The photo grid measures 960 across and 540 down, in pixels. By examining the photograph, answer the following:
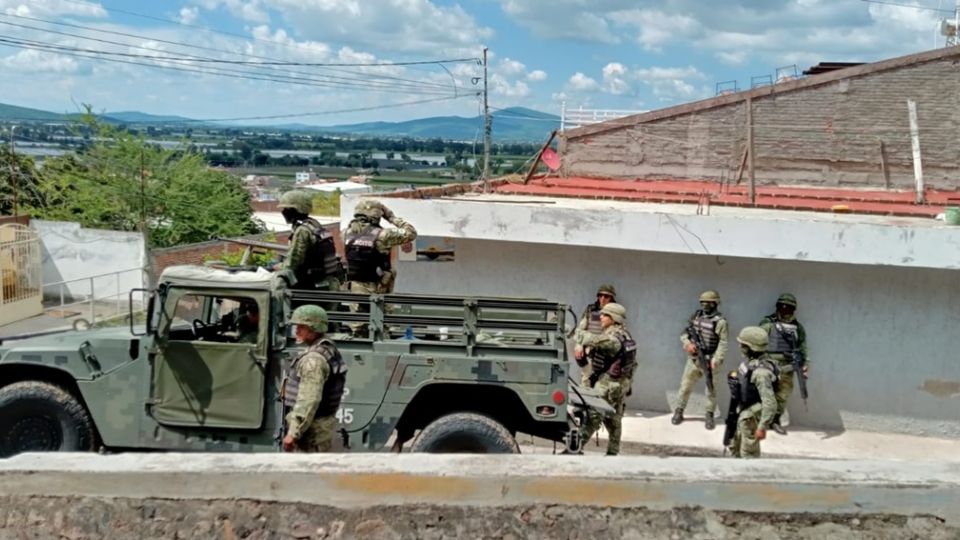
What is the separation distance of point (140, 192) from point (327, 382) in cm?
2501

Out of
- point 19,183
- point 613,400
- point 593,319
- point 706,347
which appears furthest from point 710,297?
point 19,183

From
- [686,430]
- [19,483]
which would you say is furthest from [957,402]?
Result: [19,483]

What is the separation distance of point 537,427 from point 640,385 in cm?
389

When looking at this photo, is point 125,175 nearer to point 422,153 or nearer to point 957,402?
point 957,402

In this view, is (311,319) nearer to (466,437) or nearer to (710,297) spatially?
(466,437)

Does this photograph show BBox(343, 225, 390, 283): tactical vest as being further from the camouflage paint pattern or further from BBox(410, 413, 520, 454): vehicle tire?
BBox(410, 413, 520, 454): vehicle tire

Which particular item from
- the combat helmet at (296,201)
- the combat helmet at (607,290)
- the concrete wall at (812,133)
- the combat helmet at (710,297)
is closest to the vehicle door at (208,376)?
the combat helmet at (296,201)

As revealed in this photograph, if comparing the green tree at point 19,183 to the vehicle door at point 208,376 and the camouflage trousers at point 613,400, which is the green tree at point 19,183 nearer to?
the vehicle door at point 208,376

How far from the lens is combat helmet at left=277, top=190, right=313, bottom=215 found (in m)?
6.70

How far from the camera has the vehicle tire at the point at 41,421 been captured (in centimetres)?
576

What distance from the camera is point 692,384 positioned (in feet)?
30.0

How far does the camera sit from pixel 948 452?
872 centimetres

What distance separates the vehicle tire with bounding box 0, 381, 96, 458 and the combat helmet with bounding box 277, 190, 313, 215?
2.06 meters

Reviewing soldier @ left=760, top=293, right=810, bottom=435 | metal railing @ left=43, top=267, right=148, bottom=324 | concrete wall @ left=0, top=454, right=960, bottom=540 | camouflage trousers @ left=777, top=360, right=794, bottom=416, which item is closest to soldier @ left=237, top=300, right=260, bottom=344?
concrete wall @ left=0, top=454, right=960, bottom=540
